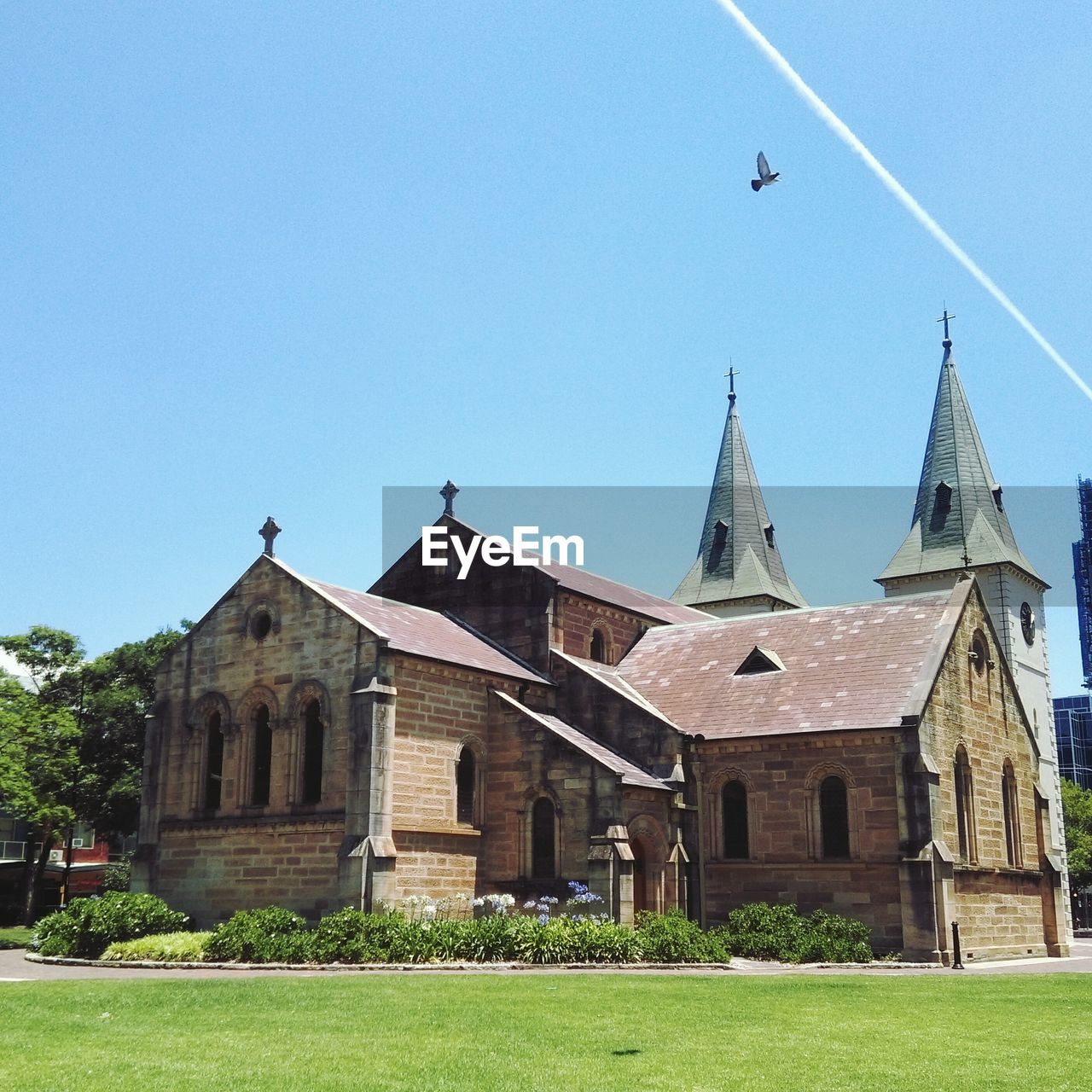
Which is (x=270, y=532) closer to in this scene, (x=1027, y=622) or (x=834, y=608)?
(x=834, y=608)

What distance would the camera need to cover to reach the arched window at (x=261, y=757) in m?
33.4

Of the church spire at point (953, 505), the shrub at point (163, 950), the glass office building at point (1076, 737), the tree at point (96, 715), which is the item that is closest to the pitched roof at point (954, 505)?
the church spire at point (953, 505)

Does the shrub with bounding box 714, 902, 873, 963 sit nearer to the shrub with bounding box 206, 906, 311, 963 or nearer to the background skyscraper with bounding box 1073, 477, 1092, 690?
the shrub with bounding box 206, 906, 311, 963

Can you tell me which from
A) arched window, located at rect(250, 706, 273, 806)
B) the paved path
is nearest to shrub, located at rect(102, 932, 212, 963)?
the paved path

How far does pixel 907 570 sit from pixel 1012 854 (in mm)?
24987

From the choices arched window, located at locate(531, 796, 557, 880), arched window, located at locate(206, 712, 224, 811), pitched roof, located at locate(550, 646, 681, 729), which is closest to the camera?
arched window, located at locate(531, 796, 557, 880)

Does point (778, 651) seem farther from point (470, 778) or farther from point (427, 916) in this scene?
point (427, 916)

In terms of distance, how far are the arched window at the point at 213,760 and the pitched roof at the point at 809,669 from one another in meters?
12.8

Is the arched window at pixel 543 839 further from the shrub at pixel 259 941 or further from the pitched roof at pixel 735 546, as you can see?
the pitched roof at pixel 735 546

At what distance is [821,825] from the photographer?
32000mm

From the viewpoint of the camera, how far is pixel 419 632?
34.9m

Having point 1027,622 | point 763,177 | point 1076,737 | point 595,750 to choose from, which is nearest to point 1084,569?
point 1076,737

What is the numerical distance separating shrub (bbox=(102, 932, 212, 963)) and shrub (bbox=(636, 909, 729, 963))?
9791 millimetres

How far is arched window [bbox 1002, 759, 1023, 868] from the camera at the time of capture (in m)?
35.7
